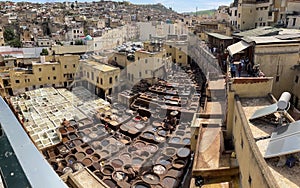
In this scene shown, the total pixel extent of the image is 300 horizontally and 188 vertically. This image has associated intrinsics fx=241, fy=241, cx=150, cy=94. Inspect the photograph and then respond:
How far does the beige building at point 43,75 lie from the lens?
23922 millimetres

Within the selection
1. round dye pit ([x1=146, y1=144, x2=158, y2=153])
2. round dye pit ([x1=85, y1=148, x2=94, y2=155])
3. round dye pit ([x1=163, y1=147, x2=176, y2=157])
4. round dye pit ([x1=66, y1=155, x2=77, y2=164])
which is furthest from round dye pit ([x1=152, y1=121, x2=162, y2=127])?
round dye pit ([x1=66, y1=155, x2=77, y2=164])

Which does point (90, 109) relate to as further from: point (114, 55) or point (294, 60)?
point (294, 60)

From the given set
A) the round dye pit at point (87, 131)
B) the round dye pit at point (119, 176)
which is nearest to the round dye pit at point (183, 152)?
the round dye pit at point (119, 176)

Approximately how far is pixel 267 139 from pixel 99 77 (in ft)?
60.9

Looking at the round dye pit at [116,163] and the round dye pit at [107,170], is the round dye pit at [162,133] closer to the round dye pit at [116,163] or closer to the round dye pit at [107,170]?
the round dye pit at [116,163]

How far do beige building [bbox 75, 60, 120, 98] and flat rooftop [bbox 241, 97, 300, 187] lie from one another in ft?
52.5

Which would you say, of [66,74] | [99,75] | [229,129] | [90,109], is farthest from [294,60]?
[66,74]

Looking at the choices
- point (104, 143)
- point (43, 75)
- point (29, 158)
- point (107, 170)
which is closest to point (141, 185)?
point (107, 170)

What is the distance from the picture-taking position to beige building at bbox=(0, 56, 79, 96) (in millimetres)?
23922

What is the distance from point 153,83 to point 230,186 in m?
16.8

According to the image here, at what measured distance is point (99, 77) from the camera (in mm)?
22422

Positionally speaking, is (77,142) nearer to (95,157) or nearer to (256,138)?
(95,157)

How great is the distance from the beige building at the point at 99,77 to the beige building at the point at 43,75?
149cm

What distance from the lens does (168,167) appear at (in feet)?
38.0
